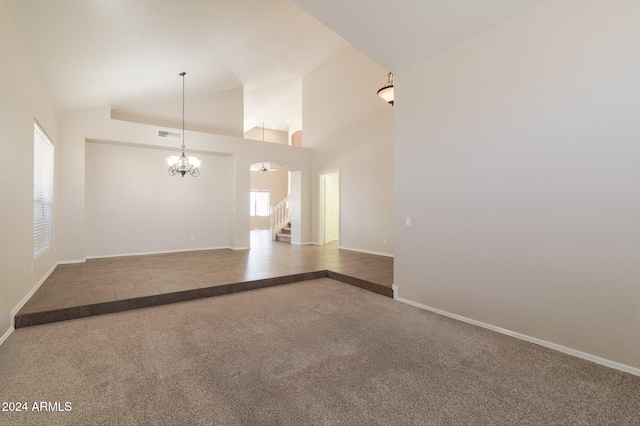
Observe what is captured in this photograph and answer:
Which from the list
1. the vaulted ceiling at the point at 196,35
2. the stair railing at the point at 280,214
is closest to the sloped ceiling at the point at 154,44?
the vaulted ceiling at the point at 196,35

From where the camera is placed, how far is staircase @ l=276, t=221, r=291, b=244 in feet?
32.6

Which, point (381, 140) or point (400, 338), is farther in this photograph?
point (381, 140)

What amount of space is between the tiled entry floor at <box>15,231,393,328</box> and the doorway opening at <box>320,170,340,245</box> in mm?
1819

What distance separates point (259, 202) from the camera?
48.0 feet

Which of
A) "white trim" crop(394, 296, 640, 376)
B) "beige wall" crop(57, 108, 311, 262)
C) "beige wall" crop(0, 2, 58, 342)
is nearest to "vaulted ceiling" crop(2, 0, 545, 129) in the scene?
"beige wall" crop(0, 2, 58, 342)

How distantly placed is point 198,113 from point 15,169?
16.8 ft

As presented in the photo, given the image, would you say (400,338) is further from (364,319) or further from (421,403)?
(421,403)

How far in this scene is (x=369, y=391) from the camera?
2.04 m

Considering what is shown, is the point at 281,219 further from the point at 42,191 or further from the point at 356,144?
the point at 42,191

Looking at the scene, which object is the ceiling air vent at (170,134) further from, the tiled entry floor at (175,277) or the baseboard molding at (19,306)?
the baseboard molding at (19,306)

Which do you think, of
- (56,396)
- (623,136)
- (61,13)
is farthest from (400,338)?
(61,13)

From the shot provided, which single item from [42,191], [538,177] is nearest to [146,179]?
[42,191]

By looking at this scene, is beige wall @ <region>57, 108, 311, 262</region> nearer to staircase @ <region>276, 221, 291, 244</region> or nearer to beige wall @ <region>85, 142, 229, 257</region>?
beige wall @ <region>85, 142, 229, 257</region>

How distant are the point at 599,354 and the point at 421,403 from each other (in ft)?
5.59
